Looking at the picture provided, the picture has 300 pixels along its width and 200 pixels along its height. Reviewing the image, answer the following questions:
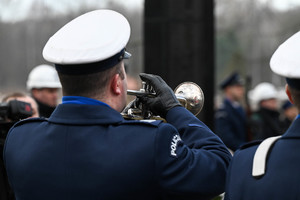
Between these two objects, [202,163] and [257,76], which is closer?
[202,163]

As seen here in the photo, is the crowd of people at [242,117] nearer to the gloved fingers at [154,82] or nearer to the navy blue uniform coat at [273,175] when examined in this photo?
the gloved fingers at [154,82]

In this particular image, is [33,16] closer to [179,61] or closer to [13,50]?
[13,50]

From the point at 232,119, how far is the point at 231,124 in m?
0.07

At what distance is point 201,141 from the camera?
2363 mm

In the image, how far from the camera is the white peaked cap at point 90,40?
2.21 meters

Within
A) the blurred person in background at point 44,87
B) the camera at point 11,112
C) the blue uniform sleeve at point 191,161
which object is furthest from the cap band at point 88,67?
the blurred person in background at point 44,87

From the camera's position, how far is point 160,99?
8.25 ft

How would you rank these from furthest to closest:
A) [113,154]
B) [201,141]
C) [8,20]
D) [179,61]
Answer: [8,20]
[179,61]
[201,141]
[113,154]

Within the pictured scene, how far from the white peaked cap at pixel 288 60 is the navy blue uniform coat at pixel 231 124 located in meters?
5.50

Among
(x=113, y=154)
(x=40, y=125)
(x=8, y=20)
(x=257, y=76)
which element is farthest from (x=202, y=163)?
(x=257, y=76)

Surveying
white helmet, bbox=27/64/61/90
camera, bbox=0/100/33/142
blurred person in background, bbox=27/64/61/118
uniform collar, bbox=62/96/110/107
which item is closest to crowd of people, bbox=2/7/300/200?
uniform collar, bbox=62/96/110/107

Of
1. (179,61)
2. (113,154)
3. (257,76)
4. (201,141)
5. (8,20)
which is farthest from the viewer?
(257,76)

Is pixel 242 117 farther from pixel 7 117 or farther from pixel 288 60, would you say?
pixel 288 60

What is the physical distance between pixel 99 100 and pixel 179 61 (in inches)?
120
